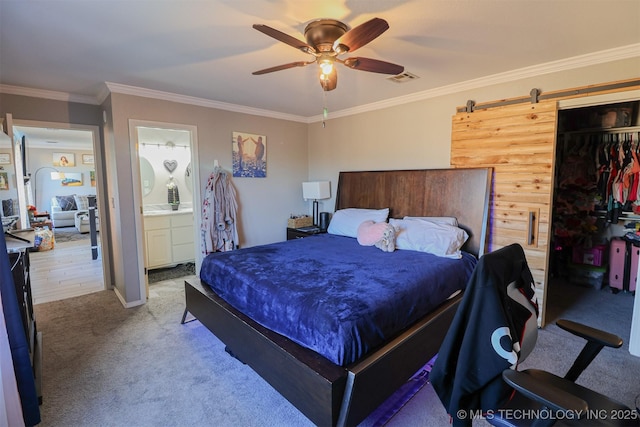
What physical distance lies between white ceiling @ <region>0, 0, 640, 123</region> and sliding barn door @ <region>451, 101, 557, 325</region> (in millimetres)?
445

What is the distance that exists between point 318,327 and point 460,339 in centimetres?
73

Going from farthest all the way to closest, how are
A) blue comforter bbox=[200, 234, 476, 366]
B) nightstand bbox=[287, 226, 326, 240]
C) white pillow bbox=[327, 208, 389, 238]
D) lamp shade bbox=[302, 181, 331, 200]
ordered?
lamp shade bbox=[302, 181, 331, 200] < nightstand bbox=[287, 226, 326, 240] < white pillow bbox=[327, 208, 389, 238] < blue comforter bbox=[200, 234, 476, 366]

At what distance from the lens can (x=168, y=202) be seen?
5430 millimetres

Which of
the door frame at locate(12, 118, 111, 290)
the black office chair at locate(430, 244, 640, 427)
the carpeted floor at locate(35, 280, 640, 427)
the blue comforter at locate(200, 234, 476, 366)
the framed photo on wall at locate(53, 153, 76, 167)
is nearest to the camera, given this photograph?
the black office chair at locate(430, 244, 640, 427)

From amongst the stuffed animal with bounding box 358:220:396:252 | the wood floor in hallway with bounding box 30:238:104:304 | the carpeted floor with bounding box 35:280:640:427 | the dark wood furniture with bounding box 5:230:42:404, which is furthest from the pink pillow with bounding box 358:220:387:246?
the wood floor in hallway with bounding box 30:238:104:304

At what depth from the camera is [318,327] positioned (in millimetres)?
1722

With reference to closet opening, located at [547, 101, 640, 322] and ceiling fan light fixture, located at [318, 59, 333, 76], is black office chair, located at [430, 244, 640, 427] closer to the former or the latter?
ceiling fan light fixture, located at [318, 59, 333, 76]

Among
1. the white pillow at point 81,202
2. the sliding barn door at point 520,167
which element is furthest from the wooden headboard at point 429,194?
the white pillow at point 81,202

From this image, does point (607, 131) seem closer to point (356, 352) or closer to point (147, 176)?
point (356, 352)

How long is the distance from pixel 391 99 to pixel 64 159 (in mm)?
9785

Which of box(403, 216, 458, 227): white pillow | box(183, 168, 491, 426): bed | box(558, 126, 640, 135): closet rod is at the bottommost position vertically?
box(183, 168, 491, 426): bed

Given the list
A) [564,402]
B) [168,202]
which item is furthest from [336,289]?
[168,202]

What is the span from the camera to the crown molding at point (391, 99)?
2.50m

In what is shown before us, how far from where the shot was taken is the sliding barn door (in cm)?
279
